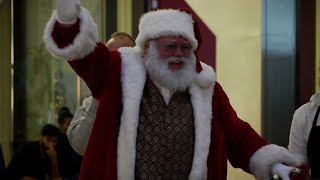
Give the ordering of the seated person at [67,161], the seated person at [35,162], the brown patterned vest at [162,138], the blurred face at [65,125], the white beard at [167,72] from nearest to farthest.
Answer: the brown patterned vest at [162,138], the white beard at [167,72], the seated person at [67,161], the seated person at [35,162], the blurred face at [65,125]

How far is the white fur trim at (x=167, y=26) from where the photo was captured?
11.5ft

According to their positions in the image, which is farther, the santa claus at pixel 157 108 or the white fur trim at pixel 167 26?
the white fur trim at pixel 167 26

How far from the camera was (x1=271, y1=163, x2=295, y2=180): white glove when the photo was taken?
3.50 m

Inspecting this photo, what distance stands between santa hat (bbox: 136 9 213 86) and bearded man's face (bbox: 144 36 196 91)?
32 mm

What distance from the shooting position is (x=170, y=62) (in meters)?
3.49

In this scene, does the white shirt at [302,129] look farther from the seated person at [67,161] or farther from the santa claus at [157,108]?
the seated person at [67,161]

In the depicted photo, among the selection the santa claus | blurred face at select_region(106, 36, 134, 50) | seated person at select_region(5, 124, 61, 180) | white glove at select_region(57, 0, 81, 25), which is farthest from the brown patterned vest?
seated person at select_region(5, 124, 61, 180)

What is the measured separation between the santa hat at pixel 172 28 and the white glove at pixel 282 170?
59 cm

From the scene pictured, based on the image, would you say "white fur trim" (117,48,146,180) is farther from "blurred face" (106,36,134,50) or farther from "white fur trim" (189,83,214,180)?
"blurred face" (106,36,134,50)

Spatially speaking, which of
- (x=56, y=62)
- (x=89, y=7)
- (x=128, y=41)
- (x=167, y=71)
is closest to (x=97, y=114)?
(x=167, y=71)

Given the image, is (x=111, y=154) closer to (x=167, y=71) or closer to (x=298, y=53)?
(x=167, y=71)

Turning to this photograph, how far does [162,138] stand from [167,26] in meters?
0.61

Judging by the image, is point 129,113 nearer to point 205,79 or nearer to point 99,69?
point 99,69

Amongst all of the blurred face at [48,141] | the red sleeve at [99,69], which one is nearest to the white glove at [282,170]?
the red sleeve at [99,69]
